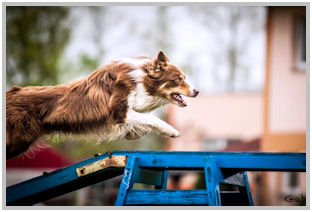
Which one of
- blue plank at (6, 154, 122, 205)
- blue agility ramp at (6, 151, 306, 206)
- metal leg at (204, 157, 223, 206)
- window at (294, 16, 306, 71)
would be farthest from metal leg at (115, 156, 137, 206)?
window at (294, 16, 306, 71)

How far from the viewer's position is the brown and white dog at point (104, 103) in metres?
5.60

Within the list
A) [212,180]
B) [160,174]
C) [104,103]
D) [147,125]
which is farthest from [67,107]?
[212,180]

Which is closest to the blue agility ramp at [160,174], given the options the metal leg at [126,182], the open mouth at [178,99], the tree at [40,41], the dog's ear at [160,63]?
the metal leg at [126,182]

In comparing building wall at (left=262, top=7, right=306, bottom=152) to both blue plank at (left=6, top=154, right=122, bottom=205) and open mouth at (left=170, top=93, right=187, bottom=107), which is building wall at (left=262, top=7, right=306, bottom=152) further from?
blue plank at (left=6, top=154, right=122, bottom=205)

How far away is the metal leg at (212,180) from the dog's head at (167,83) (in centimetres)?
88

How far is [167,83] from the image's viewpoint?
18.7ft

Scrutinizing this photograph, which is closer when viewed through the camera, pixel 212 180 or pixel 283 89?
pixel 212 180

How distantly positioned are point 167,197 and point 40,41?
12.3 m

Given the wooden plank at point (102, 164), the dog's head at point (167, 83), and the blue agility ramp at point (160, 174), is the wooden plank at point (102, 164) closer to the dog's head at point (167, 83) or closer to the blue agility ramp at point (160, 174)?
the blue agility ramp at point (160, 174)

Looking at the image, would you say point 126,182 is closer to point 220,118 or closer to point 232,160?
point 232,160

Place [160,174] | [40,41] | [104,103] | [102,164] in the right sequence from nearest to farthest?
1. [102,164]
2. [104,103]
3. [160,174]
4. [40,41]

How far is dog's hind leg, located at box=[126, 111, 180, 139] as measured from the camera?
18.0 feet

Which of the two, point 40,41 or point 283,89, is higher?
point 40,41

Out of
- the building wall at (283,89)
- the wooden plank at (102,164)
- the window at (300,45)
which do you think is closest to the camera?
the wooden plank at (102,164)
